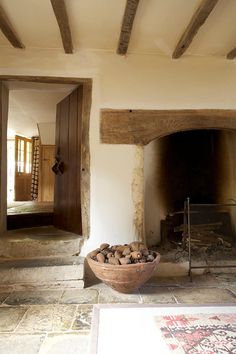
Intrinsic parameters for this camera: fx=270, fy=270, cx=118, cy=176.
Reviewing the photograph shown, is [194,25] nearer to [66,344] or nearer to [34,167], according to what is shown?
[66,344]

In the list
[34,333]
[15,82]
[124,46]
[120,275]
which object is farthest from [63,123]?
[34,333]

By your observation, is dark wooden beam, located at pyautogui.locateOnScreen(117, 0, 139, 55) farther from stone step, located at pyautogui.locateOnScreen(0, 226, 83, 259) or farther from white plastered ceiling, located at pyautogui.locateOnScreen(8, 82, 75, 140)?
stone step, located at pyautogui.locateOnScreen(0, 226, 83, 259)

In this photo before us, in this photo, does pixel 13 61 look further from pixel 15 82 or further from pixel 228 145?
pixel 228 145

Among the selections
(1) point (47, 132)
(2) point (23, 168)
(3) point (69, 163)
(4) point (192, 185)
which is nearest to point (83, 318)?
(3) point (69, 163)

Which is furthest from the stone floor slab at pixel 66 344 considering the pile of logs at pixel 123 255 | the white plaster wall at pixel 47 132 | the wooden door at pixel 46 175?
the wooden door at pixel 46 175

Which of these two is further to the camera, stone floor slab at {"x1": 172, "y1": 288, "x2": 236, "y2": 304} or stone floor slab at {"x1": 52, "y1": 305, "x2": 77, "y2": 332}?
stone floor slab at {"x1": 172, "y1": 288, "x2": 236, "y2": 304}

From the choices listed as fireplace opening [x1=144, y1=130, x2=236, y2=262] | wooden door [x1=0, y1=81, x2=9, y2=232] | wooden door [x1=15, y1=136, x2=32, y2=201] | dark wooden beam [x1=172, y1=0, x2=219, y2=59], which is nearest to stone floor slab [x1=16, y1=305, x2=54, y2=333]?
wooden door [x1=0, y1=81, x2=9, y2=232]

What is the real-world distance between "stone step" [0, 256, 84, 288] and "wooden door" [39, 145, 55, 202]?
3.78 metres

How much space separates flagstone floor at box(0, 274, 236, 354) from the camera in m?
1.58

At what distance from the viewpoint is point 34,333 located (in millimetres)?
1686

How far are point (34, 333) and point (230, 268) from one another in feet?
6.58

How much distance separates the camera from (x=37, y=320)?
6.04ft

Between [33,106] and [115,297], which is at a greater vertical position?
[33,106]

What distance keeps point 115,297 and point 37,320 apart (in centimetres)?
64
